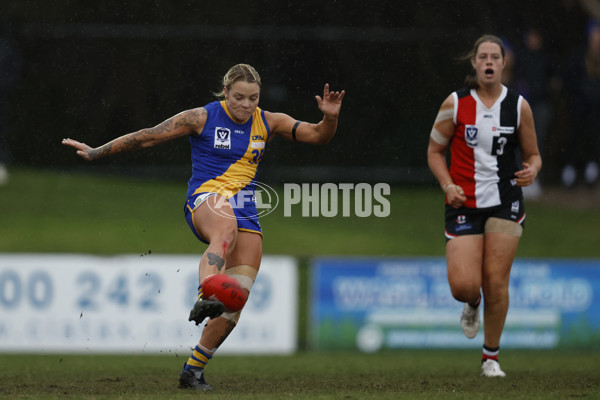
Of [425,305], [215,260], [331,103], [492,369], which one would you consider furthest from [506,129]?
[425,305]

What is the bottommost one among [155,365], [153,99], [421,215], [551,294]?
[155,365]

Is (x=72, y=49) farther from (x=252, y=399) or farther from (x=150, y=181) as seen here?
(x=252, y=399)

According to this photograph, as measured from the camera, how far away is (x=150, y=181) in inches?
478

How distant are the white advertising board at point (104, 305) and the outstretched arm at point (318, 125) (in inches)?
134

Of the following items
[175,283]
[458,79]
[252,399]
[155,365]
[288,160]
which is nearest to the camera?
[252,399]

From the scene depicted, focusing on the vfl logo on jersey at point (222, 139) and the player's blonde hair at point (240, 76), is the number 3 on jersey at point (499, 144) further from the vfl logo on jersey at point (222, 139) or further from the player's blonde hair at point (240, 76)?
the vfl logo on jersey at point (222, 139)

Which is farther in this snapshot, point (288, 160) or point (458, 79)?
point (288, 160)

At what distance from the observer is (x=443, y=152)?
7.03 m

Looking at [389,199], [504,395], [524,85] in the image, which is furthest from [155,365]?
[524,85]

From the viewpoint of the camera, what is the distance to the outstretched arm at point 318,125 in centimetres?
655

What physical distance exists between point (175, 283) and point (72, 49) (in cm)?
371

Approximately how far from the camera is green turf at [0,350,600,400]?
20.1 ft

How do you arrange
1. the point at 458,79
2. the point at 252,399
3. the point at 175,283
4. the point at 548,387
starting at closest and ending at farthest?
1. the point at 252,399
2. the point at 548,387
3. the point at 175,283
4. the point at 458,79

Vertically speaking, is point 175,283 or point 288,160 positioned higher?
point 288,160
